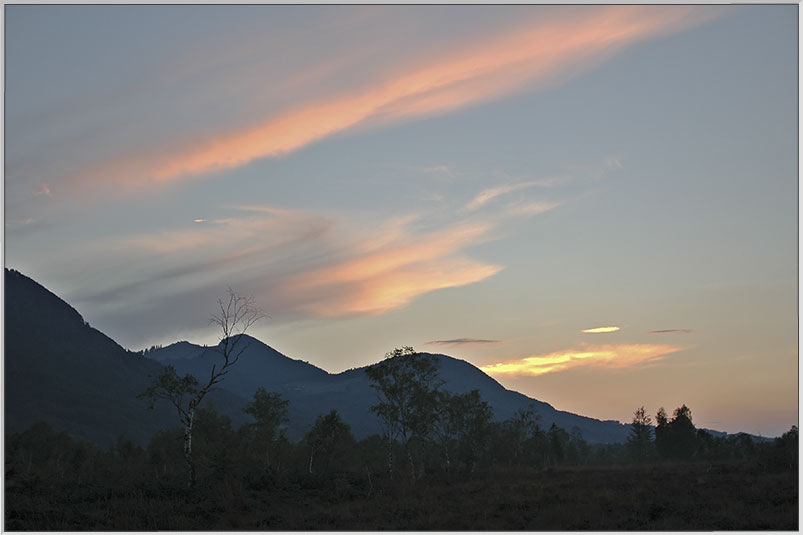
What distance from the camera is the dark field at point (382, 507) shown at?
2022 centimetres

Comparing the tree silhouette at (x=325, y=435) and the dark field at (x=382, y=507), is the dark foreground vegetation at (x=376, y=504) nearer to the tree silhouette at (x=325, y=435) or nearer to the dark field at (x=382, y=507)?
the dark field at (x=382, y=507)

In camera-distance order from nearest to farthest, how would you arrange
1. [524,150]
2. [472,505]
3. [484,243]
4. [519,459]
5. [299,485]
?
[472,505], [524,150], [299,485], [484,243], [519,459]

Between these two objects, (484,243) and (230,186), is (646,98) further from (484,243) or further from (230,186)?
(230,186)

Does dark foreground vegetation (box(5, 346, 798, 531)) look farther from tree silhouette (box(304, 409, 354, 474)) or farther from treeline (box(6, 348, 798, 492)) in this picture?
tree silhouette (box(304, 409, 354, 474))

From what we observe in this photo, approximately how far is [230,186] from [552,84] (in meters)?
14.8

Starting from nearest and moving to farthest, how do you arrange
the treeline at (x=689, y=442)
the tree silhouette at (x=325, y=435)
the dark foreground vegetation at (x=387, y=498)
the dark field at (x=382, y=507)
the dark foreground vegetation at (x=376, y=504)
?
the dark field at (x=382, y=507) → the dark foreground vegetation at (x=376, y=504) → the dark foreground vegetation at (x=387, y=498) → the tree silhouette at (x=325, y=435) → the treeline at (x=689, y=442)

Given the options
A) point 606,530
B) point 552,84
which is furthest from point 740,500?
point 552,84

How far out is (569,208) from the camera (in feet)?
99.6

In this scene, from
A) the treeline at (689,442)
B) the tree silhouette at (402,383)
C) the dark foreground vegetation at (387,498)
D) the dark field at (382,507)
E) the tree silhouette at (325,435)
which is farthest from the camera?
the treeline at (689,442)

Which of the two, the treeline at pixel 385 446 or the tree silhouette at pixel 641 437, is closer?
the treeline at pixel 385 446

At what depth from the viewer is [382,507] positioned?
24703 mm

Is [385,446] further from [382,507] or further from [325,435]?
[382,507]

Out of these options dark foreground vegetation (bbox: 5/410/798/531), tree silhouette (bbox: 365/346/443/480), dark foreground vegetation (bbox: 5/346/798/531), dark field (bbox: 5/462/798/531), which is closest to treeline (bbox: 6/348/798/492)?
tree silhouette (bbox: 365/346/443/480)

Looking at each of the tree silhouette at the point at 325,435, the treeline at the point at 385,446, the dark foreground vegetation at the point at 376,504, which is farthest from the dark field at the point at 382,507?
the tree silhouette at the point at 325,435
